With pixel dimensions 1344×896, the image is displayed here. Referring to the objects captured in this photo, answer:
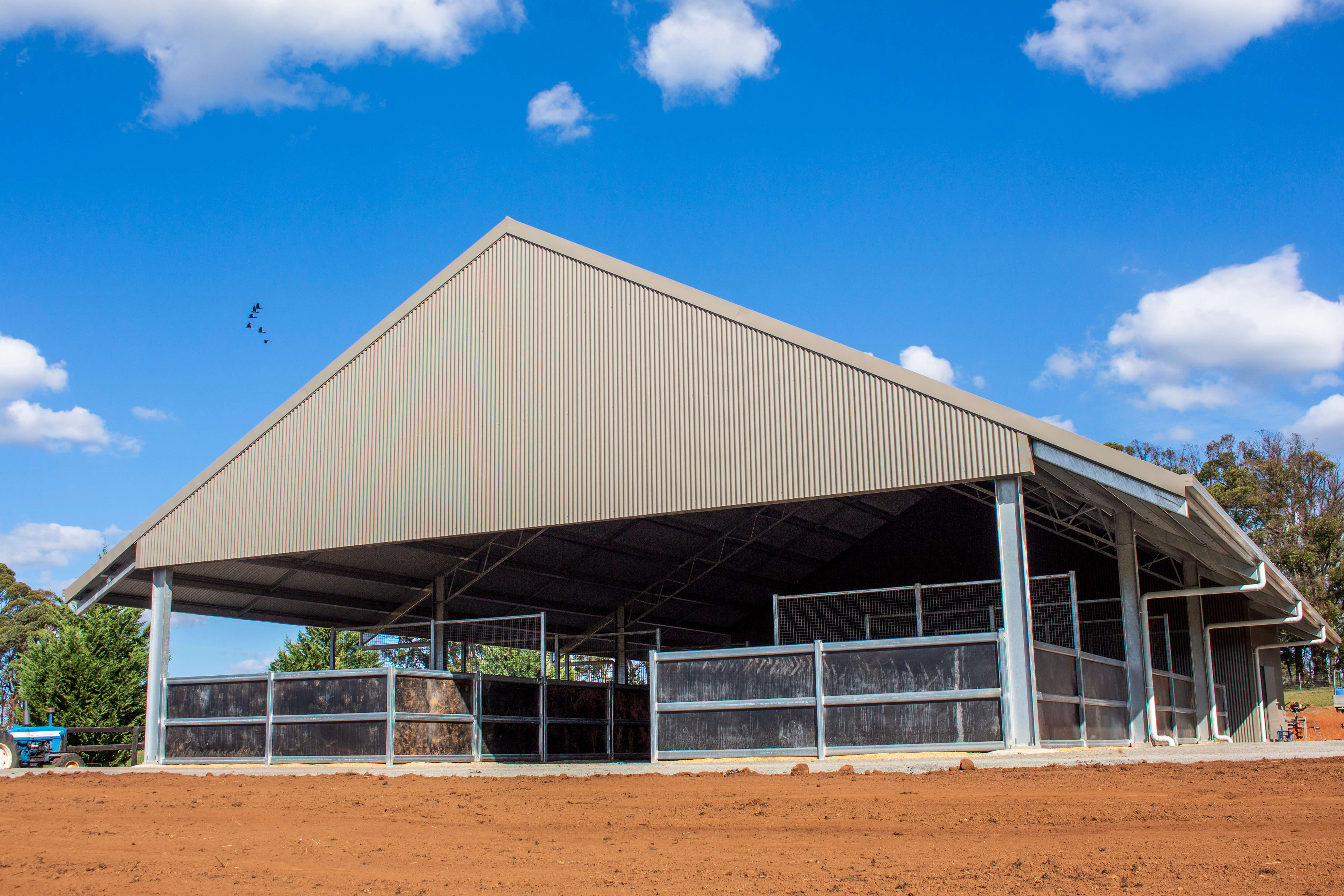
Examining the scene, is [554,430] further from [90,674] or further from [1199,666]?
[90,674]

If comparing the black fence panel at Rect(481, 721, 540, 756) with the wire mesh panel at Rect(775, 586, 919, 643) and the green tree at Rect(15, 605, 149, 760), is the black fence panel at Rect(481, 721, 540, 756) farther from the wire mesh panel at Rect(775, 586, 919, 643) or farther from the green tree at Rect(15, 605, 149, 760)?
the green tree at Rect(15, 605, 149, 760)

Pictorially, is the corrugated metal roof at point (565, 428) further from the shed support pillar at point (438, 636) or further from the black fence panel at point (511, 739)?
the black fence panel at point (511, 739)

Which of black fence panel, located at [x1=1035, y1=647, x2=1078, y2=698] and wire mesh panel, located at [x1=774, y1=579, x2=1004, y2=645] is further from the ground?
wire mesh panel, located at [x1=774, y1=579, x2=1004, y2=645]

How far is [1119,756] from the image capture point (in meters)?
15.5

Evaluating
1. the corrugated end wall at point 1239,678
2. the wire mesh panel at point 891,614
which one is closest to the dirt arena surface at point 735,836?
the wire mesh panel at point 891,614

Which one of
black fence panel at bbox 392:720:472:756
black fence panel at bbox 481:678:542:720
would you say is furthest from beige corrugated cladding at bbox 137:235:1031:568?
black fence panel at bbox 481:678:542:720

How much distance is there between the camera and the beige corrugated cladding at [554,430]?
18.4 m

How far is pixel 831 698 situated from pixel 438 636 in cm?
1362

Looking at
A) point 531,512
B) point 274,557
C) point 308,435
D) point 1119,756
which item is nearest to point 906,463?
point 1119,756

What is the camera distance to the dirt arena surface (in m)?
7.84

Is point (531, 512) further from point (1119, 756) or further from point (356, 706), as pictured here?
point (1119, 756)

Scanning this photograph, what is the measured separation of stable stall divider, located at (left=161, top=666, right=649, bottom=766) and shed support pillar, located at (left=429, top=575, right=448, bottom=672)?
4.24 ft

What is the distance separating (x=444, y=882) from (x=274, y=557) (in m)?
18.6

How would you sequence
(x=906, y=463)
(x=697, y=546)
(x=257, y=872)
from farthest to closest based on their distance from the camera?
(x=697, y=546)
(x=906, y=463)
(x=257, y=872)
